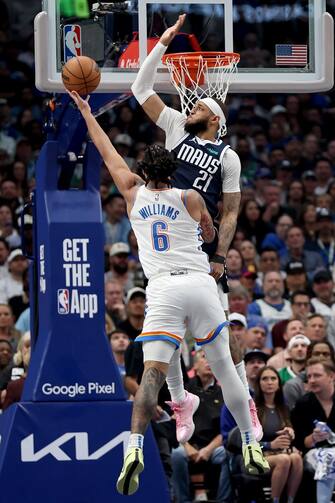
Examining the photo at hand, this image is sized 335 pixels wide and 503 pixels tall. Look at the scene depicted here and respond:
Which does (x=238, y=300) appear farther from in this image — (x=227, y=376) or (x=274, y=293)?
(x=227, y=376)

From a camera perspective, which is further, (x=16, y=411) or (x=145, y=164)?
(x=16, y=411)

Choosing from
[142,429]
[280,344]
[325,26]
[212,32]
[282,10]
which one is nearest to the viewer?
[142,429]

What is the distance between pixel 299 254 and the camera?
64.1ft

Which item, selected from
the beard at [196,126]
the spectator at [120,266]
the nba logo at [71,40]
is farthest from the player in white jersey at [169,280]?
the spectator at [120,266]

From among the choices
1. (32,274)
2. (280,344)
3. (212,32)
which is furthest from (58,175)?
(280,344)

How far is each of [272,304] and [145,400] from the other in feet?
22.9

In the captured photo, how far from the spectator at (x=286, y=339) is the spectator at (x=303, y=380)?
1.74 feet

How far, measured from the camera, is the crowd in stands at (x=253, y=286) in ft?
46.6

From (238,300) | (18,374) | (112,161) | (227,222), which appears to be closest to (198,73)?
(112,161)

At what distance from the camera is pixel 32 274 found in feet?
44.3

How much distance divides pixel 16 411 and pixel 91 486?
0.98 meters

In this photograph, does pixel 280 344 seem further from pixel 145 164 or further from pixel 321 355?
pixel 145 164

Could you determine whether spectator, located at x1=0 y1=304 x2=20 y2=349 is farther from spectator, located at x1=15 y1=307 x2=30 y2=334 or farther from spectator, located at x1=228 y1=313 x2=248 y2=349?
spectator, located at x1=228 y1=313 x2=248 y2=349

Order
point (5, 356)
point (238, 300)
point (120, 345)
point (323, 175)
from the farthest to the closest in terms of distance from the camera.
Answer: point (323, 175)
point (238, 300)
point (120, 345)
point (5, 356)
